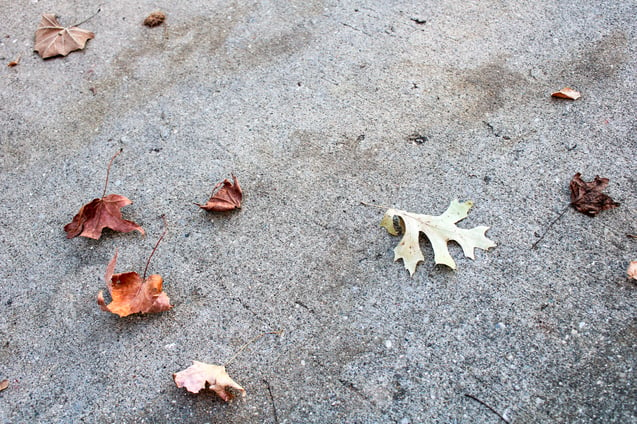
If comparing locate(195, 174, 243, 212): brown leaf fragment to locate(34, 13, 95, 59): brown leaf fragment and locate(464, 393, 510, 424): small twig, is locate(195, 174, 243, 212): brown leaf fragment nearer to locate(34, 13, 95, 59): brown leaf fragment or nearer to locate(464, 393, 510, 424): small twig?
locate(464, 393, 510, 424): small twig

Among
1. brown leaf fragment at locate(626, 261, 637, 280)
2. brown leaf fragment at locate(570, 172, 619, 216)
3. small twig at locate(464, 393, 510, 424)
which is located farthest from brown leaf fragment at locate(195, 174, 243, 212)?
brown leaf fragment at locate(626, 261, 637, 280)

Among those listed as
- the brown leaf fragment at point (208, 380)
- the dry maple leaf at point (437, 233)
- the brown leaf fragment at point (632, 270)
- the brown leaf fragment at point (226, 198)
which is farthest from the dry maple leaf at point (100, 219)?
the brown leaf fragment at point (632, 270)

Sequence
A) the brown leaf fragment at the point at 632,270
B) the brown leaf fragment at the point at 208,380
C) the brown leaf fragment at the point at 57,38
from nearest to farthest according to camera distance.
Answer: the brown leaf fragment at the point at 208,380
the brown leaf fragment at the point at 632,270
the brown leaf fragment at the point at 57,38

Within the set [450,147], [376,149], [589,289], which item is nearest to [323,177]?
[376,149]

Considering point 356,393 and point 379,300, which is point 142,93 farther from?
point 356,393

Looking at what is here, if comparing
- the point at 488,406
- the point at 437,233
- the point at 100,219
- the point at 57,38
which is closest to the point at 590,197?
the point at 437,233

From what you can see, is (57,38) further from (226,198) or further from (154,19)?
(226,198)

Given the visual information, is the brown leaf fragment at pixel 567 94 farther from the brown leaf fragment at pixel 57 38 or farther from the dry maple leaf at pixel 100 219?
the brown leaf fragment at pixel 57 38
